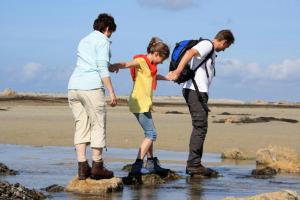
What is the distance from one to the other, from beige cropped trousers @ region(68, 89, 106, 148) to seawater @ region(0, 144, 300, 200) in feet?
2.17

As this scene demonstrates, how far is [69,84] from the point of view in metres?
8.01

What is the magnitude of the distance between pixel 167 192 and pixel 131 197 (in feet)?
1.86

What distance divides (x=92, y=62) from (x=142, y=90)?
3.92 ft

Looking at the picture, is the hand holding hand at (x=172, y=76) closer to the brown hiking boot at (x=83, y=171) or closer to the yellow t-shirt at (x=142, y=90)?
the yellow t-shirt at (x=142, y=90)

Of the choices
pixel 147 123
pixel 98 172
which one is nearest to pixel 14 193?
pixel 98 172

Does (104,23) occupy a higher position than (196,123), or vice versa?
(104,23)

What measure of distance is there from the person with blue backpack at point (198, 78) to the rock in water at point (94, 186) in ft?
5.89

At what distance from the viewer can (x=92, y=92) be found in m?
7.79

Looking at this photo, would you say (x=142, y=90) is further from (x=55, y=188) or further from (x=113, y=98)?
(x=55, y=188)

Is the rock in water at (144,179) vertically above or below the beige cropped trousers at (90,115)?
below

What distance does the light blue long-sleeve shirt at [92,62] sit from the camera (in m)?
7.70

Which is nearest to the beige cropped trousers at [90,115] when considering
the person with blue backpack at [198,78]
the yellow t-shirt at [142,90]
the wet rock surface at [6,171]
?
the yellow t-shirt at [142,90]

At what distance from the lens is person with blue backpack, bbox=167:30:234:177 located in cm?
924

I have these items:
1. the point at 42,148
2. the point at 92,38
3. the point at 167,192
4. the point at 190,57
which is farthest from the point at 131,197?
the point at 42,148
